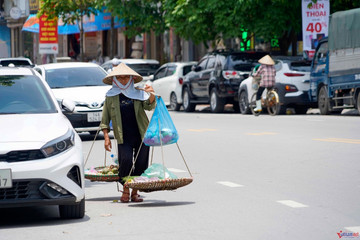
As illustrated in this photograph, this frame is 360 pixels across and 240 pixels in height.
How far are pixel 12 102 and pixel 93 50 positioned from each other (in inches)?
2109

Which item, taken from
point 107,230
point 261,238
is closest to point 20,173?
point 107,230

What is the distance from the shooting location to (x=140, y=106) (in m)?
9.83

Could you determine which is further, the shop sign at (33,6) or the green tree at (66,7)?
the shop sign at (33,6)

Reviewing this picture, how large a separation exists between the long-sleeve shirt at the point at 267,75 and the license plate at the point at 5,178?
A: 17.3 metres

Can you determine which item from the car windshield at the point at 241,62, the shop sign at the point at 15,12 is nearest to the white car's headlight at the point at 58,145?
the car windshield at the point at 241,62

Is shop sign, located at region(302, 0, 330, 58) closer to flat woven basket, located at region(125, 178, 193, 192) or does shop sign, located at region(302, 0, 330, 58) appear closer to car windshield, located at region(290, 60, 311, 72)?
car windshield, located at region(290, 60, 311, 72)

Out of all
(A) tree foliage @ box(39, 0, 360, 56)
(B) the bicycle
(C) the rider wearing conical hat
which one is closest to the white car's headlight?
(C) the rider wearing conical hat

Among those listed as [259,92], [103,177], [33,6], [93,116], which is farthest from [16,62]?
[33,6]

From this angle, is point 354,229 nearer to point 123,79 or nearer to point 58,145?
point 58,145

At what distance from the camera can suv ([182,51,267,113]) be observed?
27.8 metres

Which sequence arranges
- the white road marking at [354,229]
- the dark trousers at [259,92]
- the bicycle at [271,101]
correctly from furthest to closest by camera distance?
1. the dark trousers at [259,92]
2. the bicycle at [271,101]
3. the white road marking at [354,229]

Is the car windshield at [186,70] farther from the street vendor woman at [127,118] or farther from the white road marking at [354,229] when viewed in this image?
the white road marking at [354,229]

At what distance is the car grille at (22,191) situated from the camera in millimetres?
8070

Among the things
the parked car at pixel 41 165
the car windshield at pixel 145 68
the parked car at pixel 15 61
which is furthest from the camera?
the car windshield at pixel 145 68
